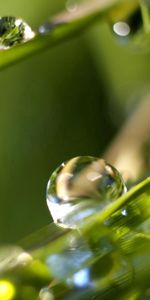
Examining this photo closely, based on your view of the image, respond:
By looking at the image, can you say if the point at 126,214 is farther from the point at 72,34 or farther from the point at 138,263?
the point at 72,34

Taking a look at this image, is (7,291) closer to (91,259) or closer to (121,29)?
(91,259)

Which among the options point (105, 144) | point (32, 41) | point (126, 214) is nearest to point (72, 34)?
point (32, 41)

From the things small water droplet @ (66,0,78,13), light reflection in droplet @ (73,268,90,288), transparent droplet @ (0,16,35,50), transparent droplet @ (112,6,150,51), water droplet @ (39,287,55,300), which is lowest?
light reflection in droplet @ (73,268,90,288)

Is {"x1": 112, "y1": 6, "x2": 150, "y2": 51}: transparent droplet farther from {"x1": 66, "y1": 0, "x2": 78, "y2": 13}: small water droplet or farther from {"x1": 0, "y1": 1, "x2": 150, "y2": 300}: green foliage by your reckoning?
{"x1": 0, "y1": 1, "x2": 150, "y2": 300}: green foliage

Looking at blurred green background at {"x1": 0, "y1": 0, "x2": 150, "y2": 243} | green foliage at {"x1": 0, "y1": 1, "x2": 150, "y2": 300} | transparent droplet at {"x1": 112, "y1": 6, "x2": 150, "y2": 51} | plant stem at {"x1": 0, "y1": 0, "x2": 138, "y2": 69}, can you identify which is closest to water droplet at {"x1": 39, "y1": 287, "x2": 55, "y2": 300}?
green foliage at {"x1": 0, "y1": 1, "x2": 150, "y2": 300}

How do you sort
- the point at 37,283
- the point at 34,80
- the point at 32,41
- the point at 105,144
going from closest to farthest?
the point at 37,283 → the point at 32,41 → the point at 105,144 → the point at 34,80
